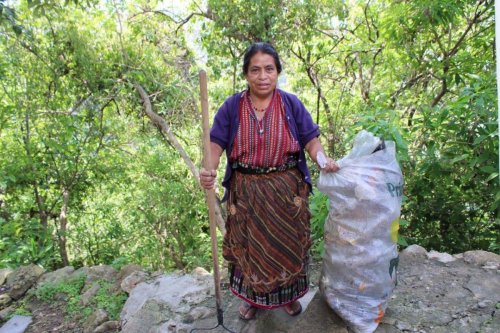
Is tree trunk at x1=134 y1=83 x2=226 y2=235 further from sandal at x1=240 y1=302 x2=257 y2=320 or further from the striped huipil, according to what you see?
the striped huipil

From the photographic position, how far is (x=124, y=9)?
4652 mm

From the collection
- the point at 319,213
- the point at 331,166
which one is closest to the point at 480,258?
the point at 319,213

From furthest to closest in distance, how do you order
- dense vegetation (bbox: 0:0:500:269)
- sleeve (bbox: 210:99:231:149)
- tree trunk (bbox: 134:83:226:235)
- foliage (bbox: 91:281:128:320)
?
tree trunk (bbox: 134:83:226:235) < dense vegetation (bbox: 0:0:500:269) < foliage (bbox: 91:281:128:320) < sleeve (bbox: 210:99:231:149)

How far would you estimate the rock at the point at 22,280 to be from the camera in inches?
130

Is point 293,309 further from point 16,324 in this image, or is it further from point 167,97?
point 167,97

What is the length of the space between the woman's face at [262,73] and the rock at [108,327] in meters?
1.88

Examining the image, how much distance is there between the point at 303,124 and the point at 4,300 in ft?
9.87

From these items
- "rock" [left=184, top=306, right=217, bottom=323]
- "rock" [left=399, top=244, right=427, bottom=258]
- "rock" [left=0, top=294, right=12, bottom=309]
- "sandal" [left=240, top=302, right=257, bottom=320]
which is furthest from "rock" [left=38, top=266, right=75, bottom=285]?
"rock" [left=399, top=244, right=427, bottom=258]

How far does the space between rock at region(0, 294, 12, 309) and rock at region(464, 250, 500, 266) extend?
366cm

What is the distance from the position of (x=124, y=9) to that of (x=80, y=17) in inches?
20.7

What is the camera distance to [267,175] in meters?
1.94

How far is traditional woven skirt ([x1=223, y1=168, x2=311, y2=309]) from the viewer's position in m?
1.94

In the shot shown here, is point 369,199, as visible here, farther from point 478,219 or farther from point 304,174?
point 478,219

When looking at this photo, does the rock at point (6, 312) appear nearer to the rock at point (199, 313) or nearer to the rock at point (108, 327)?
the rock at point (108, 327)
